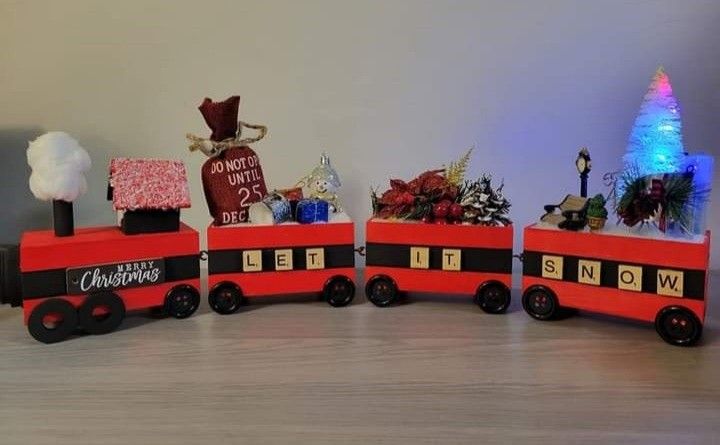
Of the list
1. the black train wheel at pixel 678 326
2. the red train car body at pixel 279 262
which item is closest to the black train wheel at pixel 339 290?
the red train car body at pixel 279 262

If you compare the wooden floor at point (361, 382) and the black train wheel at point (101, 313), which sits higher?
the black train wheel at point (101, 313)

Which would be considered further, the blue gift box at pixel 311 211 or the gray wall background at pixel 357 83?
the gray wall background at pixel 357 83

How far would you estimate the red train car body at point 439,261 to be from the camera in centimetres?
101

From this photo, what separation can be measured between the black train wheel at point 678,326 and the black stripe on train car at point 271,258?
0.47 m

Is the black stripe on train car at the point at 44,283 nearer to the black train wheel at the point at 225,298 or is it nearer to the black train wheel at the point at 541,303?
the black train wheel at the point at 225,298

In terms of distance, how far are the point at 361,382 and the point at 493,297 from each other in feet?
1.15

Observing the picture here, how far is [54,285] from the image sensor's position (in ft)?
2.95

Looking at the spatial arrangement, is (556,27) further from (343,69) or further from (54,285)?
(54,285)

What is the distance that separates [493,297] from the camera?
3.33 feet

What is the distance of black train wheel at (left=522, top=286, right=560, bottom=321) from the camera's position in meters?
0.97

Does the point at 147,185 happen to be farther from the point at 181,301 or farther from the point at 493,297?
the point at 493,297

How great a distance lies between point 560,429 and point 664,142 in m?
0.53

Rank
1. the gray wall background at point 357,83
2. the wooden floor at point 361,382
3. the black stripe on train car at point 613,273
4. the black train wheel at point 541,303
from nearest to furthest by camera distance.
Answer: the wooden floor at point 361,382, the black stripe on train car at point 613,273, the black train wheel at point 541,303, the gray wall background at point 357,83

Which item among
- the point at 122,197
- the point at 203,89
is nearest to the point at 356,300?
the point at 122,197
